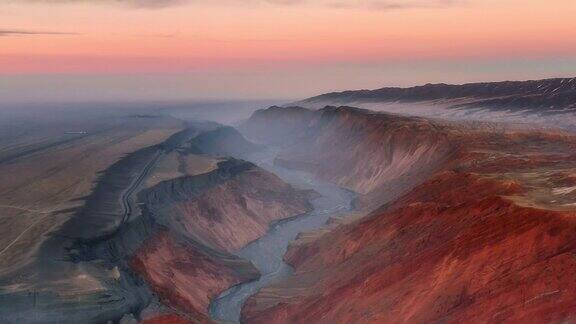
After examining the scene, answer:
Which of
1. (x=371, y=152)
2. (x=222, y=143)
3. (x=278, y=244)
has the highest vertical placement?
(x=371, y=152)

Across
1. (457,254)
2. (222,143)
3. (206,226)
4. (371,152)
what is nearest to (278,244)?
(206,226)

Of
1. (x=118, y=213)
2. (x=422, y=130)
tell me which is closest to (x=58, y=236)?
(x=118, y=213)

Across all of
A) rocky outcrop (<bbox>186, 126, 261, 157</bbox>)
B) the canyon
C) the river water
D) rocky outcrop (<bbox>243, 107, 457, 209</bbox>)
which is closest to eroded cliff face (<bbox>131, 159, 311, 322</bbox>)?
the canyon

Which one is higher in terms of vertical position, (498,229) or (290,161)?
(498,229)

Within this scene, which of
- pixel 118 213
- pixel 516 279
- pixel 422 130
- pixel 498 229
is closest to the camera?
pixel 516 279

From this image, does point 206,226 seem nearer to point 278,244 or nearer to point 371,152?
point 278,244

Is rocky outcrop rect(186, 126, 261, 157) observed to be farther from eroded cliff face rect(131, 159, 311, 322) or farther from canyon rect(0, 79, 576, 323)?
eroded cliff face rect(131, 159, 311, 322)

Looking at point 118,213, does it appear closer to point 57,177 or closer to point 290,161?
point 57,177
